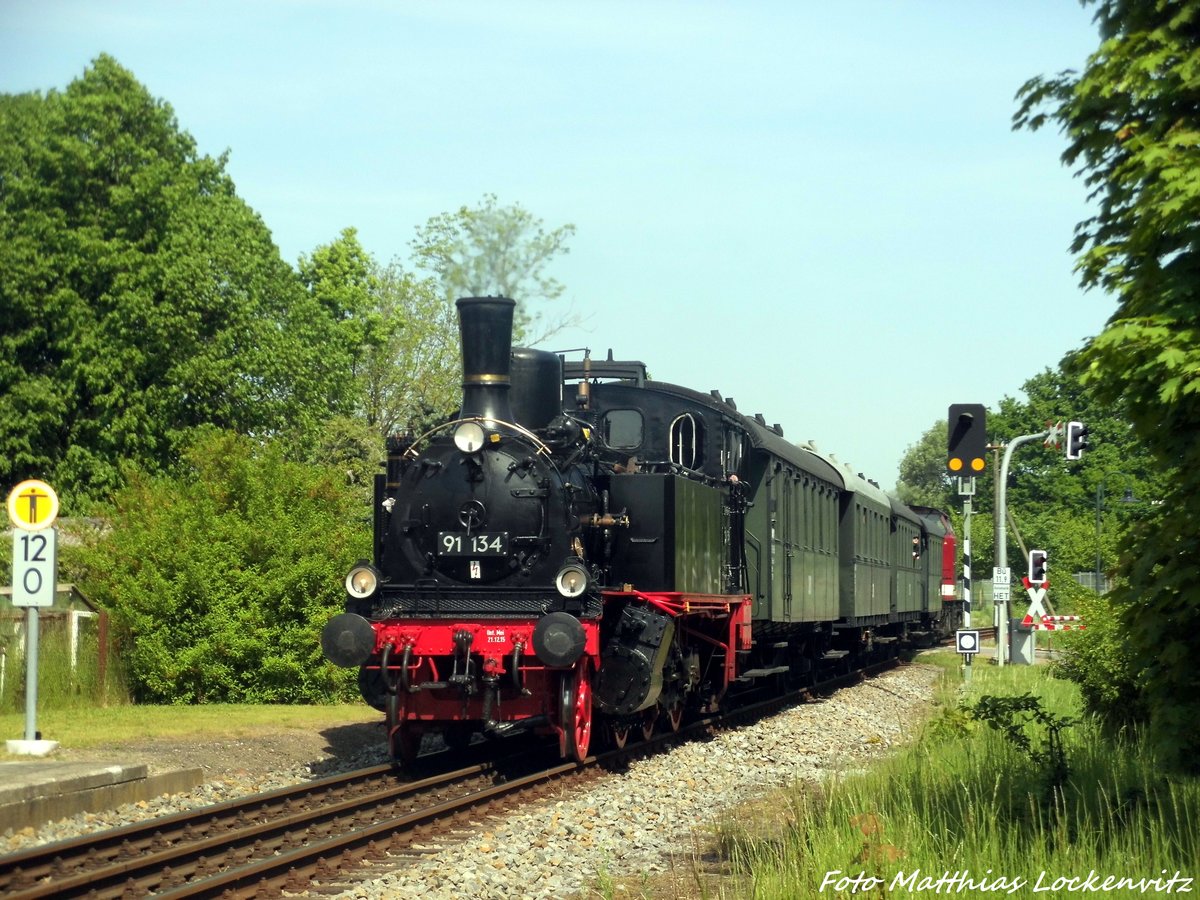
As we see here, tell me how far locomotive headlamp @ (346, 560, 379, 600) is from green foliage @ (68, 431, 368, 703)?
578cm

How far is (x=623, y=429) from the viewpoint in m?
14.9

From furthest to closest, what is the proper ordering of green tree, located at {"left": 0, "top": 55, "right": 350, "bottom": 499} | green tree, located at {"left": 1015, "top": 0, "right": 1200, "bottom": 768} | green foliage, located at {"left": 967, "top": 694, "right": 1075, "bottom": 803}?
green tree, located at {"left": 0, "top": 55, "right": 350, "bottom": 499} → green foliage, located at {"left": 967, "top": 694, "right": 1075, "bottom": 803} → green tree, located at {"left": 1015, "top": 0, "right": 1200, "bottom": 768}

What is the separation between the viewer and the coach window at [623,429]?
14.8m

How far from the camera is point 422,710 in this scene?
12.2 m

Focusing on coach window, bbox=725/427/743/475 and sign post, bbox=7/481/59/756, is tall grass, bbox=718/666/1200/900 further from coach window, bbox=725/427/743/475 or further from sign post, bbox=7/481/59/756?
sign post, bbox=7/481/59/756

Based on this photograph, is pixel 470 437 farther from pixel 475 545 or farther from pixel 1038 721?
pixel 1038 721

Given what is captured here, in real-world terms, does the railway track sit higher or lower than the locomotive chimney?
lower

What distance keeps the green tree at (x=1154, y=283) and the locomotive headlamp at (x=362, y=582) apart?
6.95m

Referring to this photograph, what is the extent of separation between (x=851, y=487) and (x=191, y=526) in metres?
10.2

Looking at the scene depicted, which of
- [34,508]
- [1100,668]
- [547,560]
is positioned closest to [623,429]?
[547,560]

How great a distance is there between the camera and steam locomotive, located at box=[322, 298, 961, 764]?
11906mm

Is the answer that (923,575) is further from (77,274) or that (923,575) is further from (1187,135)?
(1187,135)

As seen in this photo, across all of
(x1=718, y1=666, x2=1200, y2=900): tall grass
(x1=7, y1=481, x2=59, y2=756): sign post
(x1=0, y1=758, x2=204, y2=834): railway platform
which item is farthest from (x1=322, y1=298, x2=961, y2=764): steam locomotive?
(x1=7, y1=481, x2=59, y2=756): sign post

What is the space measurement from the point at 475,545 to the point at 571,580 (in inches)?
37.6
